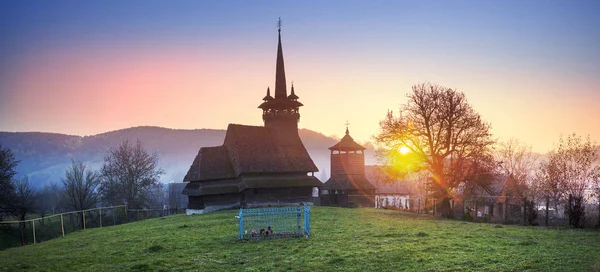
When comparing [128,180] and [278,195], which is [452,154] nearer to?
[278,195]

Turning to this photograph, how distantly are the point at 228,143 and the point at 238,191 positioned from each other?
8110 mm

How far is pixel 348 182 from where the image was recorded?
54.8 meters

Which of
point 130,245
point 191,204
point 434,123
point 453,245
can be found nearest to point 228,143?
point 191,204

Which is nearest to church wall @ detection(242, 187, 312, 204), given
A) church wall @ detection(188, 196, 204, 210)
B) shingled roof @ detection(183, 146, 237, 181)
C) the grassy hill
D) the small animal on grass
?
shingled roof @ detection(183, 146, 237, 181)

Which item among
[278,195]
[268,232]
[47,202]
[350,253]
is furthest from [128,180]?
[47,202]

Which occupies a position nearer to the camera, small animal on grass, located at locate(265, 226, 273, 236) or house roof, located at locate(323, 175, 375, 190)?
small animal on grass, located at locate(265, 226, 273, 236)

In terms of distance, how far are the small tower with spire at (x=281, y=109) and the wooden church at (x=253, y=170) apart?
0.13 meters

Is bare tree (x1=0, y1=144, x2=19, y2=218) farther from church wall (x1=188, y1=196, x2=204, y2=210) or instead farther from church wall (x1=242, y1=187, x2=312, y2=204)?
church wall (x1=242, y1=187, x2=312, y2=204)

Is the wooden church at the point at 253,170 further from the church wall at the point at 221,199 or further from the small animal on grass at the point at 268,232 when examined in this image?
the small animal on grass at the point at 268,232

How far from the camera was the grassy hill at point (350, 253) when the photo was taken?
14.9 metres

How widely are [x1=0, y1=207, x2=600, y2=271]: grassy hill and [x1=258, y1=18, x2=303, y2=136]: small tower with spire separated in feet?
105

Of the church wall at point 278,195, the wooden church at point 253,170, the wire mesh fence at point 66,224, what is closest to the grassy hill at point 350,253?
the wooden church at point 253,170

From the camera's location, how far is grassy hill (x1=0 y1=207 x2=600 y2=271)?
48.8ft

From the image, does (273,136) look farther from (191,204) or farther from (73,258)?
(73,258)
